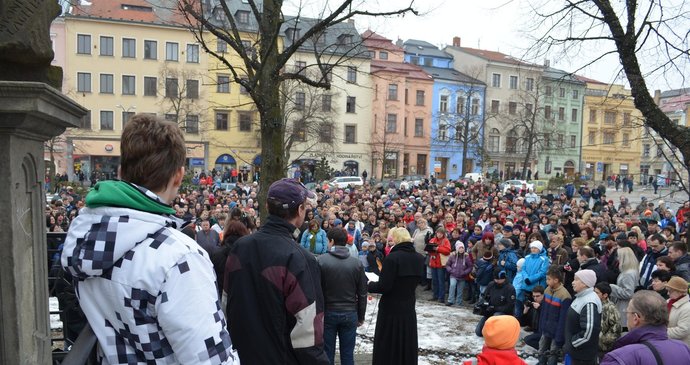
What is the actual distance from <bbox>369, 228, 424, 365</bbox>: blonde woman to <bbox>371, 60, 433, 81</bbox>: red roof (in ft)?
157

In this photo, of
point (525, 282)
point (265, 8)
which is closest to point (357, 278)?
point (265, 8)

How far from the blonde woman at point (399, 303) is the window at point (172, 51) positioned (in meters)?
44.6

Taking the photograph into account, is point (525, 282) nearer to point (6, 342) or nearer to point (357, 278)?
point (357, 278)

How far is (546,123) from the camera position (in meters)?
56.5

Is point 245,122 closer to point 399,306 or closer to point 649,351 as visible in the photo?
point 399,306

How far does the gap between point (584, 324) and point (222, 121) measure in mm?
44931

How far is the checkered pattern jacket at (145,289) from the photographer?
1.63 metres

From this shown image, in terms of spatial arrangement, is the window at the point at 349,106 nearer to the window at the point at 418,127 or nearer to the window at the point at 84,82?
the window at the point at 418,127

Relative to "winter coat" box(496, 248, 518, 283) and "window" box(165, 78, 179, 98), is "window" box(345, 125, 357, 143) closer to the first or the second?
"window" box(165, 78, 179, 98)

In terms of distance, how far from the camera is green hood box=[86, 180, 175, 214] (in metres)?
1.68

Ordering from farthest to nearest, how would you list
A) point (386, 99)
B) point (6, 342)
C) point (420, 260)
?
point (386, 99), point (420, 260), point (6, 342)

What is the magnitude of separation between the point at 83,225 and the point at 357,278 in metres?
4.18

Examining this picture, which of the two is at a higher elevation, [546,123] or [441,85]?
[441,85]

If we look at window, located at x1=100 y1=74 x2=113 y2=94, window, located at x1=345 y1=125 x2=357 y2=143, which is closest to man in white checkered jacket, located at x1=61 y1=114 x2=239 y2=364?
window, located at x1=100 y1=74 x2=113 y2=94
